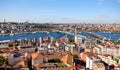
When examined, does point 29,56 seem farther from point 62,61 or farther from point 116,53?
point 116,53

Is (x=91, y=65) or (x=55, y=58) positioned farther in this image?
(x=55, y=58)

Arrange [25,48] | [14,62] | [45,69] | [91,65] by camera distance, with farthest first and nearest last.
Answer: [25,48] < [14,62] < [91,65] < [45,69]


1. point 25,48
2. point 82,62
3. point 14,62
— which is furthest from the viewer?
point 25,48

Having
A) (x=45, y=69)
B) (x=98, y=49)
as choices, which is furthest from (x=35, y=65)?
(x=98, y=49)

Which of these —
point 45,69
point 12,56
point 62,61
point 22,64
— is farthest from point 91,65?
point 12,56

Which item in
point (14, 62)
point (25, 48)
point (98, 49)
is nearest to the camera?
point (14, 62)

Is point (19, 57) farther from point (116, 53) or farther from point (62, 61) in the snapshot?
point (116, 53)

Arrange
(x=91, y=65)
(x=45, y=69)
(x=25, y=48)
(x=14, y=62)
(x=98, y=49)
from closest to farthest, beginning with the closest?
(x=45, y=69)
(x=91, y=65)
(x=14, y=62)
(x=25, y=48)
(x=98, y=49)

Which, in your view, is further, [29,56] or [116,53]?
[116,53]
